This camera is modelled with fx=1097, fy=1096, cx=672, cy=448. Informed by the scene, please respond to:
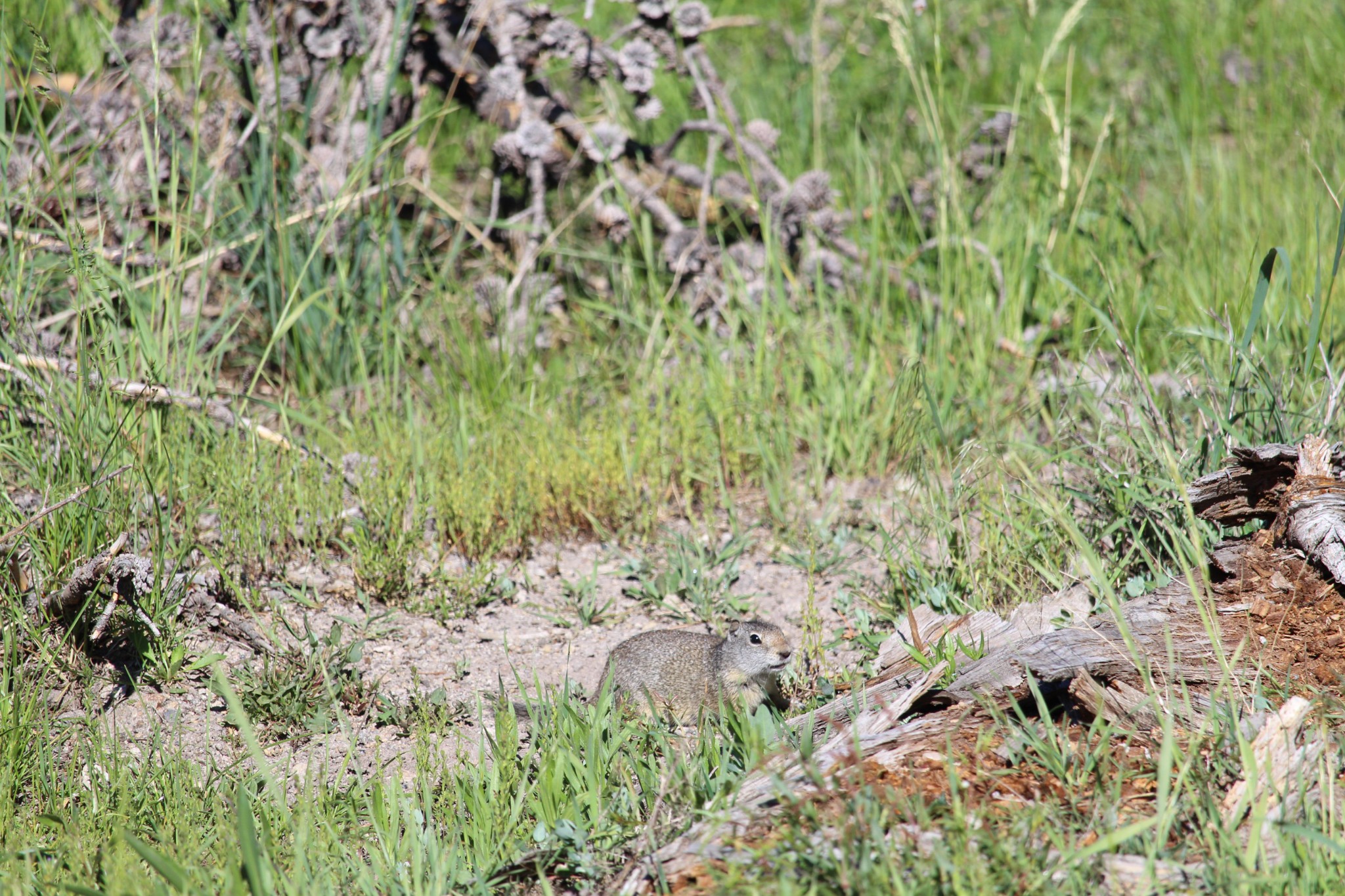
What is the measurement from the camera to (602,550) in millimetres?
4242

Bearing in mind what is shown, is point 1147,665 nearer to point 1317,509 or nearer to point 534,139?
point 1317,509

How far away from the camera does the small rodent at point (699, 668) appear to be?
3.31 meters

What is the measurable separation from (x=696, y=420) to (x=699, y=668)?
1393 millimetres

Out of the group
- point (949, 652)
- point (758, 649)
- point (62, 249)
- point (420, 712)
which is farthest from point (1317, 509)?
point (62, 249)

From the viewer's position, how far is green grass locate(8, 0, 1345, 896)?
2.48 metres

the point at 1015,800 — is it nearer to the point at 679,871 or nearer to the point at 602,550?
the point at 679,871

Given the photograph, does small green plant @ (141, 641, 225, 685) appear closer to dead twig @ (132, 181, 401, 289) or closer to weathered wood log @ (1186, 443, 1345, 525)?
dead twig @ (132, 181, 401, 289)

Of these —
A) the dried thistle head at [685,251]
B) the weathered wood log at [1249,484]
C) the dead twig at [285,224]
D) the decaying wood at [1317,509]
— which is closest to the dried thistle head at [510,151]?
the dead twig at [285,224]

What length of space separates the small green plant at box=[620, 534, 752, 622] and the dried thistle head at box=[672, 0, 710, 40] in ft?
7.56

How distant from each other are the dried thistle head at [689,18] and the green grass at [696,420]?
55 centimetres

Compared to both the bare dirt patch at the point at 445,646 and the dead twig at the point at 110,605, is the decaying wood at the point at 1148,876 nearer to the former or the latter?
the bare dirt patch at the point at 445,646

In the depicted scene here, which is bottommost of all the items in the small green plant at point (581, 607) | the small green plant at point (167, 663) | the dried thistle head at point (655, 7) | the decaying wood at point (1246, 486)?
the small green plant at point (581, 607)

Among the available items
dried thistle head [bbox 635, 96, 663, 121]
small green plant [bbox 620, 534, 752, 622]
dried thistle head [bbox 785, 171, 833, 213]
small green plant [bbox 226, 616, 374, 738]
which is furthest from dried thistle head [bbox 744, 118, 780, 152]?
small green plant [bbox 226, 616, 374, 738]

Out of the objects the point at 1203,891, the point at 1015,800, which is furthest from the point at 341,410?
the point at 1203,891
